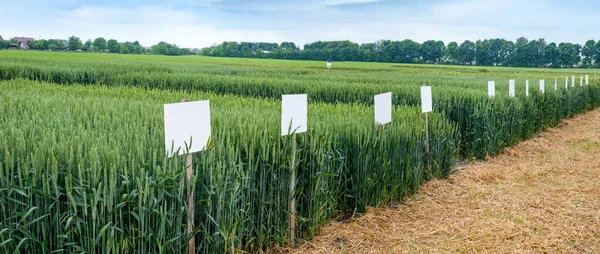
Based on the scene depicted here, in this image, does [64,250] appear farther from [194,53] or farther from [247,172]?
[194,53]

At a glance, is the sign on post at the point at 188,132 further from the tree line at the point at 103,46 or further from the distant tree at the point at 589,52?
the distant tree at the point at 589,52

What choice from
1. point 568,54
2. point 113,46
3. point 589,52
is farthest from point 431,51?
point 113,46

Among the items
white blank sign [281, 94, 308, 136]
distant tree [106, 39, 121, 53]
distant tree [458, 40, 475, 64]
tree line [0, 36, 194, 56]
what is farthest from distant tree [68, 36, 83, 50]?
white blank sign [281, 94, 308, 136]

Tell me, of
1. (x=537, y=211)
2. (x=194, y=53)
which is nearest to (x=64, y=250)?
(x=537, y=211)

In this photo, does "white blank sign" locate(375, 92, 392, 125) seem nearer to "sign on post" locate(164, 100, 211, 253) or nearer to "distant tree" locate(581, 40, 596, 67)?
"sign on post" locate(164, 100, 211, 253)

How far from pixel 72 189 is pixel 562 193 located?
5.39m

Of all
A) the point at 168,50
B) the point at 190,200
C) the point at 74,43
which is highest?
the point at 74,43

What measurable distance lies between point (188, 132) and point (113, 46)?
3275 inches

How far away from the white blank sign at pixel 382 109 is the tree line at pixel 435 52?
256 feet

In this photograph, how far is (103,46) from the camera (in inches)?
3253

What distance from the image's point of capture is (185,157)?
116 inches

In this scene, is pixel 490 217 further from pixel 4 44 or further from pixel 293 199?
pixel 4 44

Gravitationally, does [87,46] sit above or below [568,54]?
above

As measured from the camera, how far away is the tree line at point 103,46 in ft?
243
